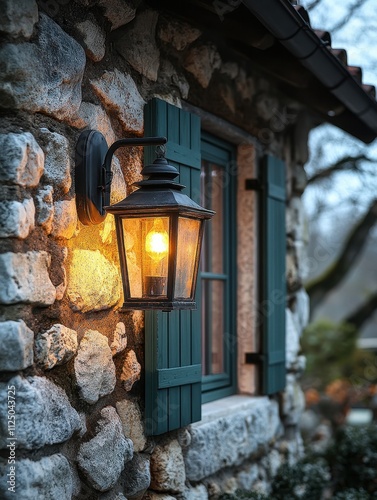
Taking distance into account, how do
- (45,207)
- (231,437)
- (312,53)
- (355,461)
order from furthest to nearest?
(355,461), (231,437), (312,53), (45,207)

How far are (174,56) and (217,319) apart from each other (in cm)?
149

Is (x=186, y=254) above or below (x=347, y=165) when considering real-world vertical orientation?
below

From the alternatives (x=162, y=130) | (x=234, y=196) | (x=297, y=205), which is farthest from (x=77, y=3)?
(x=297, y=205)

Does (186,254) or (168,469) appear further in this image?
(168,469)

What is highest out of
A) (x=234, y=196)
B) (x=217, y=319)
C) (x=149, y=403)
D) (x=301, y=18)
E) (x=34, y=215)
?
(x=301, y=18)

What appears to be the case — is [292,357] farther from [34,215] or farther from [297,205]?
[34,215]

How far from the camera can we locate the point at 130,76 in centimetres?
326

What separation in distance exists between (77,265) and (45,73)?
2.18 feet

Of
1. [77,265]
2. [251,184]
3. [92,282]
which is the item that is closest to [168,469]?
[92,282]

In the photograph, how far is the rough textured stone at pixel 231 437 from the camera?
367 centimetres

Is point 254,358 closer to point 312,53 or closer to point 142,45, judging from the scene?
point 312,53

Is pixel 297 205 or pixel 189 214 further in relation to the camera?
pixel 297 205

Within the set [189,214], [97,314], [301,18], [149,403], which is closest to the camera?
[189,214]

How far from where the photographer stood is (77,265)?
9.23 feet
